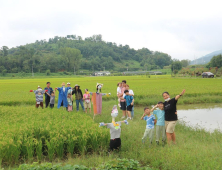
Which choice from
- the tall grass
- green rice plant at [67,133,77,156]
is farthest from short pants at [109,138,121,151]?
green rice plant at [67,133,77,156]

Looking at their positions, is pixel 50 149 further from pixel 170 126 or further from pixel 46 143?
pixel 170 126

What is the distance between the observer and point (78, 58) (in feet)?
368

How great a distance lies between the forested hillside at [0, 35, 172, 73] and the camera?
306 feet

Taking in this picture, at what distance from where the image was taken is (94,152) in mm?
5770

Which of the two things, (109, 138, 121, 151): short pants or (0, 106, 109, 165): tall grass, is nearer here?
(0, 106, 109, 165): tall grass

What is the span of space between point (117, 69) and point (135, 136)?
122m

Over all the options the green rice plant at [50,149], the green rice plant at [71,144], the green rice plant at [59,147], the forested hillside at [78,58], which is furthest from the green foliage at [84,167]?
the forested hillside at [78,58]

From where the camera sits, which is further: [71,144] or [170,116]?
[170,116]

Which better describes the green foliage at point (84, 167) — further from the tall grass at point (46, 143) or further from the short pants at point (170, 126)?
the short pants at point (170, 126)

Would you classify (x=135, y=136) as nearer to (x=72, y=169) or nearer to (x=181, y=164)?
(x=181, y=164)

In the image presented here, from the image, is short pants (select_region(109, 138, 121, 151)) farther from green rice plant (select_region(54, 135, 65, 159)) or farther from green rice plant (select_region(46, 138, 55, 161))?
green rice plant (select_region(46, 138, 55, 161))

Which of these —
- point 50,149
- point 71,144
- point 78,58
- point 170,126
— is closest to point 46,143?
point 50,149

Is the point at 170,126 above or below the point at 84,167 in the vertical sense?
above

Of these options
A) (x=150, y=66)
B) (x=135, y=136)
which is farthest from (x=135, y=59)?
(x=135, y=136)
